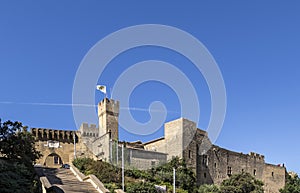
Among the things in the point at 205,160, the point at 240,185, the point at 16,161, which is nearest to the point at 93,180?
the point at 16,161

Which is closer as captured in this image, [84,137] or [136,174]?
[136,174]

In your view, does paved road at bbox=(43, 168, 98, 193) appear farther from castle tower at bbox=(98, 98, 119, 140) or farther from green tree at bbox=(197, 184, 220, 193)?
green tree at bbox=(197, 184, 220, 193)

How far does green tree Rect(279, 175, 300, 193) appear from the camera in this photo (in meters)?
50.0

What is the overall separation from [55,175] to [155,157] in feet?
36.0

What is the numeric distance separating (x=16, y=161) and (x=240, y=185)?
23.5 m

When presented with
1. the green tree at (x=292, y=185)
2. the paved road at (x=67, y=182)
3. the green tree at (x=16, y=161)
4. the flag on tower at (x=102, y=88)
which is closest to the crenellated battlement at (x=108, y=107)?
the flag on tower at (x=102, y=88)

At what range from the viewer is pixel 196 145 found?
3862cm

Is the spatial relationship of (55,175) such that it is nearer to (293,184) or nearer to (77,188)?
(77,188)

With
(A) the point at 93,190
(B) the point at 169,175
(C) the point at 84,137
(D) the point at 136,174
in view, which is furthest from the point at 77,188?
(C) the point at 84,137

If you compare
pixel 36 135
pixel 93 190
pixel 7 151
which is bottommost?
pixel 93 190

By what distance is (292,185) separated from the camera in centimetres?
5125

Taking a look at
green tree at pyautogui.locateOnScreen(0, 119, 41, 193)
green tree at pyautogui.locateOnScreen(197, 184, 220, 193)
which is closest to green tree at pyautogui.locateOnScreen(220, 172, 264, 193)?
green tree at pyautogui.locateOnScreen(197, 184, 220, 193)

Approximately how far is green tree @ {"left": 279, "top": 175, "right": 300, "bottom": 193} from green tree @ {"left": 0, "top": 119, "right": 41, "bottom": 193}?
116 ft

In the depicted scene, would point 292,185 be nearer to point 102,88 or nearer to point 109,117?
point 109,117
